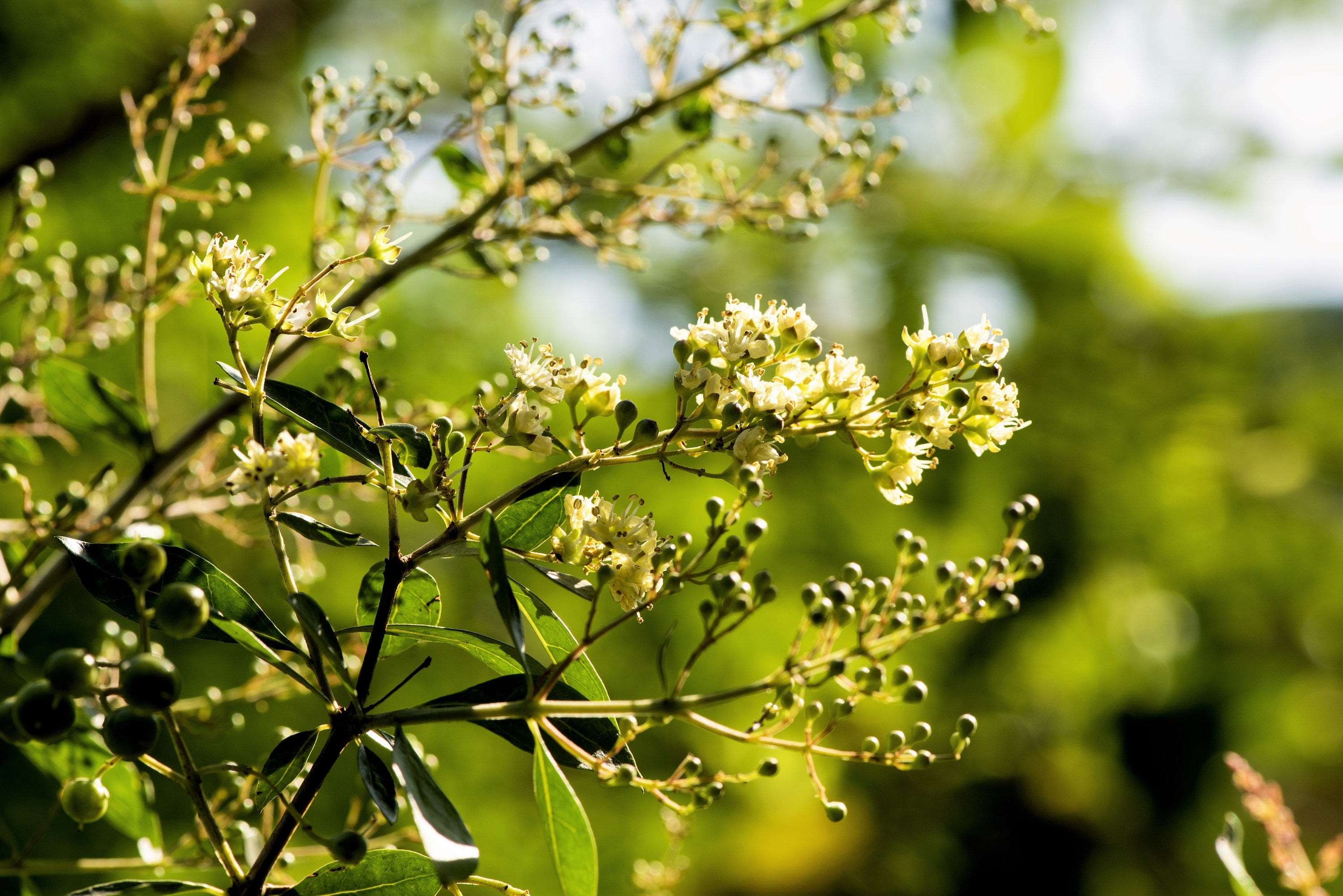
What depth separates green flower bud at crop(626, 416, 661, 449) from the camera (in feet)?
2.78

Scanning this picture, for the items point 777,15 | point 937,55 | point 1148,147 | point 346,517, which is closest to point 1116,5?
point 1148,147

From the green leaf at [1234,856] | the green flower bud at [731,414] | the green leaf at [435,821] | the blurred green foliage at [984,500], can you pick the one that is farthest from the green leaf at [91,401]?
the blurred green foliage at [984,500]

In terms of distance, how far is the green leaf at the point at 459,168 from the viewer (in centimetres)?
151

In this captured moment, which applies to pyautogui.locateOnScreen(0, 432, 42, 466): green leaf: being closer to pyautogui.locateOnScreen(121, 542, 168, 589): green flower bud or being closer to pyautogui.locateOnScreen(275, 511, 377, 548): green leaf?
pyautogui.locateOnScreen(275, 511, 377, 548): green leaf

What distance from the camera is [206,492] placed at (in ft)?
4.56

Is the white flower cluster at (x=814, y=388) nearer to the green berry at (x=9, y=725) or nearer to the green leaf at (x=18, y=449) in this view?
the green berry at (x=9, y=725)

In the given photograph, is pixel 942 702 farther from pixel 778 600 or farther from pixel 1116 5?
pixel 1116 5

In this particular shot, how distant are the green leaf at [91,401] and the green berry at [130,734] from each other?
2.36 ft

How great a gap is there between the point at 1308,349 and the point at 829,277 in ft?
12.0

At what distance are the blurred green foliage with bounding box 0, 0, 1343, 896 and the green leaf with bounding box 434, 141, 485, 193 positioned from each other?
1.69m

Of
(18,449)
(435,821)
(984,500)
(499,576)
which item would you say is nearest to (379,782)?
(435,821)

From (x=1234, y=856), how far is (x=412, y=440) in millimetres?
1183

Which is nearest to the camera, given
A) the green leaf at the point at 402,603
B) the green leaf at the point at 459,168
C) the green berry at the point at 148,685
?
the green berry at the point at 148,685

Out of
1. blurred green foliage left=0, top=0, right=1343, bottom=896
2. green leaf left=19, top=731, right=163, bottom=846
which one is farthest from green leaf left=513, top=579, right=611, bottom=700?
blurred green foliage left=0, top=0, right=1343, bottom=896
